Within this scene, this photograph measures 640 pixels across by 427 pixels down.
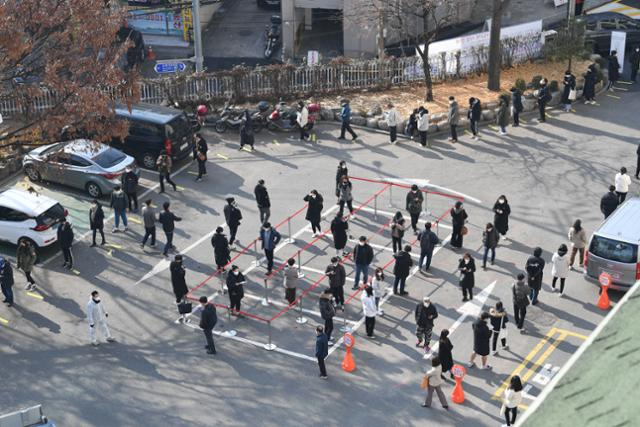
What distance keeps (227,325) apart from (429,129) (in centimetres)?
1219

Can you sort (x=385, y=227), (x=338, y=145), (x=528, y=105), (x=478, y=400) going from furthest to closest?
(x=528, y=105) → (x=338, y=145) → (x=385, y=227) → (x=478, y=400)

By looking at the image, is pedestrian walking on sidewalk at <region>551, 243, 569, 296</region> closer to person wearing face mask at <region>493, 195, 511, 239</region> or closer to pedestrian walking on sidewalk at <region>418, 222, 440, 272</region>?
person wearing face mask at <region>493, 195, 511, 239</region>

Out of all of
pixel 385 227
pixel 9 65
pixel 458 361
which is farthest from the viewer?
pixel 385 227

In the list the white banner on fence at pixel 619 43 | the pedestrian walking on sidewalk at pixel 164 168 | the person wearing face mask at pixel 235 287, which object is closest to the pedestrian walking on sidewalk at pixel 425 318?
the person wearing face mask at pixel 235 287

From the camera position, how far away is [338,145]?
29.0 metres

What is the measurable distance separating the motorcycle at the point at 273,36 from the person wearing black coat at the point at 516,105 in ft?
51.7

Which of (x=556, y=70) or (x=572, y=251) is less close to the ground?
(x=556, y=70)

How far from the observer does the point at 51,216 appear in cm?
2284

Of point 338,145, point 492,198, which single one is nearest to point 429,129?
point 338,145

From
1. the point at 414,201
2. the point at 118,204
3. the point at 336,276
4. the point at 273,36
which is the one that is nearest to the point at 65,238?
the point at 118,204

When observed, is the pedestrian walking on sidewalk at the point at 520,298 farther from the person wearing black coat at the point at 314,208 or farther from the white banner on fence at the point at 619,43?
the white banner on fence at the point at 619,43

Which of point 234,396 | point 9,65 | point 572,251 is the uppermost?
point 9,65

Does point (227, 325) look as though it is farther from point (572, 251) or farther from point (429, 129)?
point (429, 129)

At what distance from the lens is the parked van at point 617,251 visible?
64.4 feet
